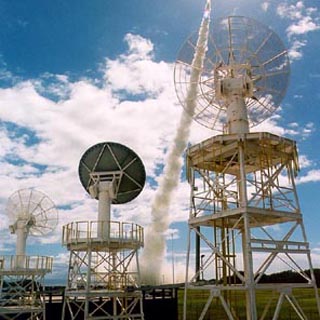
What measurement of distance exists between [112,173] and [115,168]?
532 millimetres

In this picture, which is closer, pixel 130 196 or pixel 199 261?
pixel 199 261

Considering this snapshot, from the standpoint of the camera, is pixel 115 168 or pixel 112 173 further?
pixel 115 168

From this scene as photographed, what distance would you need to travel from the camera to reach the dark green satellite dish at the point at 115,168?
33.9 m

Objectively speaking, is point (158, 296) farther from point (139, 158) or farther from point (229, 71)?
point (229, 71)

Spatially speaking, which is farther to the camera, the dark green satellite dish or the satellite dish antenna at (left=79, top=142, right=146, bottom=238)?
the dark green satellite dish

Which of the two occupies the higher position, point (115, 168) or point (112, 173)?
point (115, 168)

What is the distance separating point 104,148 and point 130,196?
184 inches

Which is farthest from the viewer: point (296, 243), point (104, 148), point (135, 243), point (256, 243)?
point (104, 148)

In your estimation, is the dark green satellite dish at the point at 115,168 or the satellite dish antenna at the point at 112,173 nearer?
the satellite dish antenna at the point at 112,173

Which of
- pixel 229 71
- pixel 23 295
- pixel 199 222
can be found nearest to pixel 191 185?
pixel 199 222

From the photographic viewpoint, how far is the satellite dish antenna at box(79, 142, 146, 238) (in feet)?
108

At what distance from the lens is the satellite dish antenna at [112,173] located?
33.0 metres

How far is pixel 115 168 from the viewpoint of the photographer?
1336 inches

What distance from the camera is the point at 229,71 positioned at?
84.8 ft
